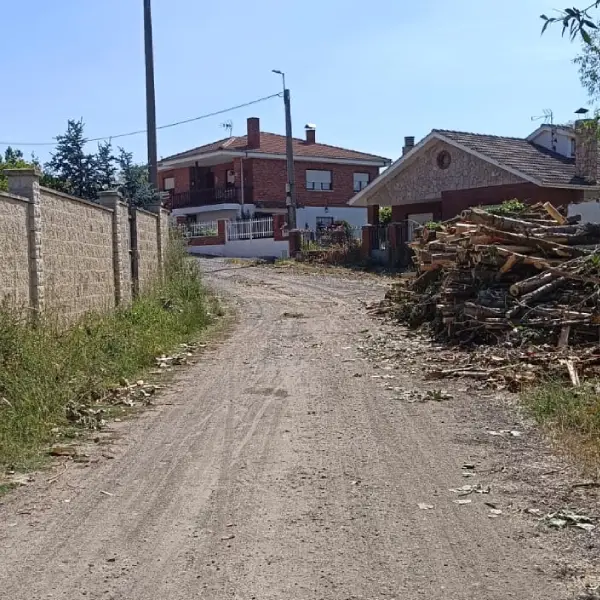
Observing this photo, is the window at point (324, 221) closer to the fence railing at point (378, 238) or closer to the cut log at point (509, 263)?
the fence railing at point (378, 238)

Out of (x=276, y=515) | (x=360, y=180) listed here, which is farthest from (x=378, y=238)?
(x=276, y=515)

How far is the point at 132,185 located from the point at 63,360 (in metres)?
11.0

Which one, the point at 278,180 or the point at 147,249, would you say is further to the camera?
the point at 278,180

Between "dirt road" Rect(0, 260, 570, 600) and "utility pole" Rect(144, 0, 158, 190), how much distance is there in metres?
13.1

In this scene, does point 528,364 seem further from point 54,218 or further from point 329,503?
point 54,218

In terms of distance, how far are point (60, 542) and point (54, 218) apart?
709 centimetres

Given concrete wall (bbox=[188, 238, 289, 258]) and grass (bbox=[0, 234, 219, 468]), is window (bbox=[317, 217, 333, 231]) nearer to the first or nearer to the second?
concrete wall (bbox=[188, 238, 289, 258])

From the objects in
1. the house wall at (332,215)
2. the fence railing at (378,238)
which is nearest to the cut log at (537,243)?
the fence railing at (378,238)

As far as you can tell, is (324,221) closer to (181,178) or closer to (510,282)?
(181,178)

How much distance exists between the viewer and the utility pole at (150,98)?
21133 millimetres

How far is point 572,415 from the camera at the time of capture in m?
7.21

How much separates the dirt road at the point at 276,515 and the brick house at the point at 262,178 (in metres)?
35.5

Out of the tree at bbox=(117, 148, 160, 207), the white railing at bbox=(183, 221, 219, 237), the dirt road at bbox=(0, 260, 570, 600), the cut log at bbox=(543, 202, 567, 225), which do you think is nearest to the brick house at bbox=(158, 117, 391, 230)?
the white railing at bbox=(183, 221, 219, 237)

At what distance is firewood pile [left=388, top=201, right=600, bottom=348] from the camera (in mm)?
11141
